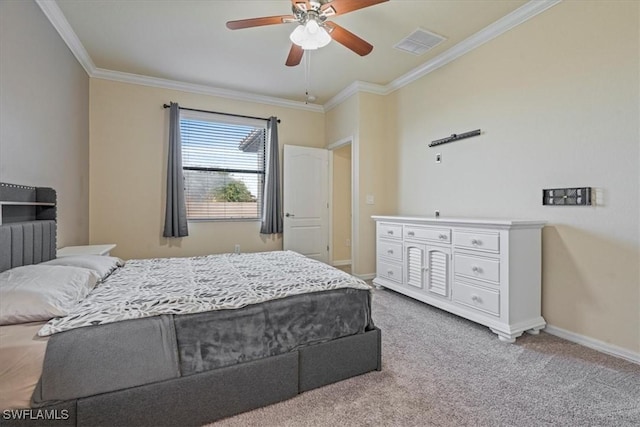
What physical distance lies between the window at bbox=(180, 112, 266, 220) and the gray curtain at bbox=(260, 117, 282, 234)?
0.16 meters

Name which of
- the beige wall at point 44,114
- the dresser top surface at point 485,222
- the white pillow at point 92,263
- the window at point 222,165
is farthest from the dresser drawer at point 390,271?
the beige wall at point 44,114

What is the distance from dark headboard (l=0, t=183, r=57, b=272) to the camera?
71.3 inches

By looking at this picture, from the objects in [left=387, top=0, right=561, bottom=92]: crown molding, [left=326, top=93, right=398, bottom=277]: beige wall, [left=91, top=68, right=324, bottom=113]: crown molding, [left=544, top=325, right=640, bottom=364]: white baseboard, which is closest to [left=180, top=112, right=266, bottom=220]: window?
[left=91, top=68, right=324, bottom=113]: crown molding

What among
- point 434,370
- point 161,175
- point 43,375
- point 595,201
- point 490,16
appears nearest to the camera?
point 43,375

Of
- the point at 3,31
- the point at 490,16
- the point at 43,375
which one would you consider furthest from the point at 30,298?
the point at 490,16

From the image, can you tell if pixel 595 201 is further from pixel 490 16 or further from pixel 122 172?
pixel 122 172

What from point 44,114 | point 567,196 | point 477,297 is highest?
point 44,114

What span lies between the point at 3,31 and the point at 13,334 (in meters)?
2.07

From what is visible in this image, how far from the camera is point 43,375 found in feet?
3.87

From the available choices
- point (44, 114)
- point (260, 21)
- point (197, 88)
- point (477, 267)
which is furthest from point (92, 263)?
point (197, 88)

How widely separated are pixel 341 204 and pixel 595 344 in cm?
390

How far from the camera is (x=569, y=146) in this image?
7.89 feet

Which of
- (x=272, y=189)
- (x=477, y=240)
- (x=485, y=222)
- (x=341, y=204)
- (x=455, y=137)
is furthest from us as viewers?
(x=341, y=204)

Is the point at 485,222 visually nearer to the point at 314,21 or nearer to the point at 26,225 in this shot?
the point at 314,21
